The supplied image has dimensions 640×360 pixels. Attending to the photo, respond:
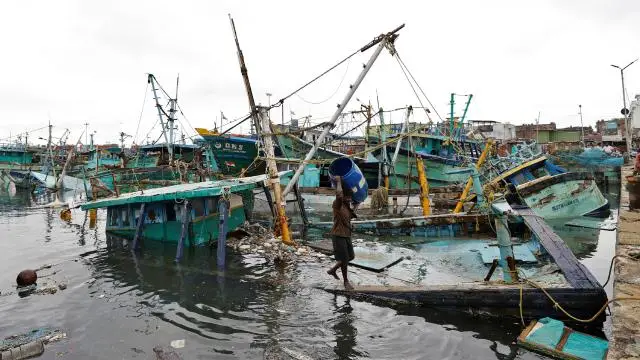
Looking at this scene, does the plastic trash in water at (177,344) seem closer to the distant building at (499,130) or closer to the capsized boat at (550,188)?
the capsized boat at (550,188)

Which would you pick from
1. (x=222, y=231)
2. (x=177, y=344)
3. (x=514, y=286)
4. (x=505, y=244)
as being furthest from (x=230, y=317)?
(x=505, y=244)

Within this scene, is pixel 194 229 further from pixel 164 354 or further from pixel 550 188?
pixel 550 188

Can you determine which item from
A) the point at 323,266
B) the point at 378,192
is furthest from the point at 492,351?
the point at 378,192

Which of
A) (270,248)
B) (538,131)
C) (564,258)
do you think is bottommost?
(270,248)

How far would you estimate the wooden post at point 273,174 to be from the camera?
33.4 feet

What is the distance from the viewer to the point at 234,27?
35.9ft

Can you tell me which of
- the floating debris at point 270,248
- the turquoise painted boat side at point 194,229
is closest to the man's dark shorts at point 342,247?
the floating debris at point 270,248

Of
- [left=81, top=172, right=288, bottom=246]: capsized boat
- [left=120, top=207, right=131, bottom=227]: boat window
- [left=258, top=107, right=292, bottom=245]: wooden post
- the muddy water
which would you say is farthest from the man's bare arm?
[left=120, top=207, right=131, bottom=227]: boat window

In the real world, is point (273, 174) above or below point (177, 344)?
above

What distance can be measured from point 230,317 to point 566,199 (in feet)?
44.7

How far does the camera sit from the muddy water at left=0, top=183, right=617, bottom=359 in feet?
16.9

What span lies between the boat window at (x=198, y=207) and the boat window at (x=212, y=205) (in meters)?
0.17

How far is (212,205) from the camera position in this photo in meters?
11.6

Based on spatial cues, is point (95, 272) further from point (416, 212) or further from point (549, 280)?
point (416, 212)
